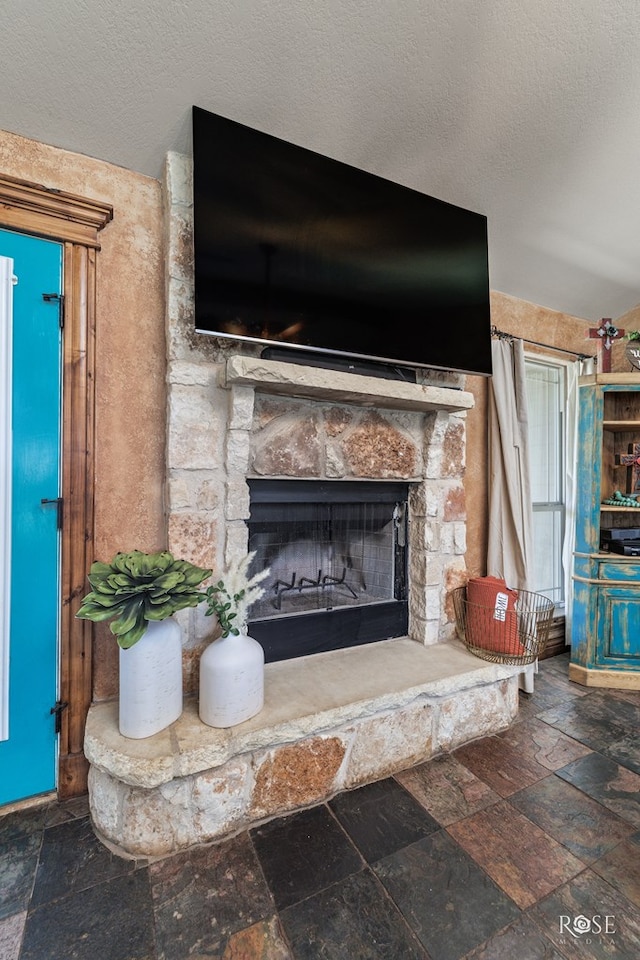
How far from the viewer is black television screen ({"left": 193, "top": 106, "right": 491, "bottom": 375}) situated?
1.48 m

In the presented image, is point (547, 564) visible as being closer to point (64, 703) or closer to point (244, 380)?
point (244, 380)

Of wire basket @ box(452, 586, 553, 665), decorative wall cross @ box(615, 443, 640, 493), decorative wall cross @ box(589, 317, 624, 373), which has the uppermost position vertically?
decorative wall cross @ box(589, 317, 624, 373)

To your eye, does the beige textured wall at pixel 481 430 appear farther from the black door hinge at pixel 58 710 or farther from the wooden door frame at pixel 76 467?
the black door hinge at pixel 58 710

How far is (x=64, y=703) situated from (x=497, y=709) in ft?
5.84

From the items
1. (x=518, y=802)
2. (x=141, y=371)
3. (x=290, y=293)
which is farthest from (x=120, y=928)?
(x=290, y=293)

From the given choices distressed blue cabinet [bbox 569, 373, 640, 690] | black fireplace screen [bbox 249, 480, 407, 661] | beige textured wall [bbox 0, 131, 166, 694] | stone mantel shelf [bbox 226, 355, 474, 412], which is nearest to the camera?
stone mantel shelf [bbox 226, 355, 474, 412]

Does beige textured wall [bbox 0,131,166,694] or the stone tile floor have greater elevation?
beige textured wall [bbox 0,131,166,694]

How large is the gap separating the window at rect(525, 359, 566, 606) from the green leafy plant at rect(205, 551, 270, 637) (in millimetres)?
2266

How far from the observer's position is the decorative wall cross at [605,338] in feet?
8.40

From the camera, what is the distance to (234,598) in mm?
1465

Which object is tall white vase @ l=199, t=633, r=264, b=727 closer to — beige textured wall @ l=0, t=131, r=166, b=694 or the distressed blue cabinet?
beige textured wall @ l=0, t=131, r=166, b=694

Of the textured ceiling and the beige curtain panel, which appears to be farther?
the beige curtain panel

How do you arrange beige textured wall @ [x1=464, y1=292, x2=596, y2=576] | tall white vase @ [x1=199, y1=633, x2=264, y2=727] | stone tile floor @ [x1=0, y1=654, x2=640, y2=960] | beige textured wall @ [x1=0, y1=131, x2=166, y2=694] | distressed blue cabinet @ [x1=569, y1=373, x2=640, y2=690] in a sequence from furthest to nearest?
beige textured wall @ [x1=464, y1=292, x2=596, y2=576]
distressed blue cabinet @ [x1=569, y1=373, x2=640, y2=690]
beige textured wall @ [x1=0, y1=131, x2=166, y2=694]
tall white vase @ [x1=199, y1=633, x2=264, y2=727]
stone tile floor @ [x1=0, y1=654, x2=640, y2=960]

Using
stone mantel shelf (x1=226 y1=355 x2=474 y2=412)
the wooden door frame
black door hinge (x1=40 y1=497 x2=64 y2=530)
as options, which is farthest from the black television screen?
black door hinge (x1=40 y1=497 x2=64 y2=530)
